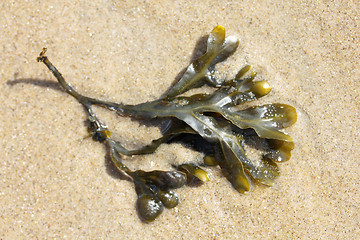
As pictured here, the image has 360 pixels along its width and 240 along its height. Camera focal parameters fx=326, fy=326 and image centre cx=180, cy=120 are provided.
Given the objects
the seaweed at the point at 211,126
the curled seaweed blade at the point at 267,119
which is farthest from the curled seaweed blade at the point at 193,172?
the curled seaweed blade at the point at 267,119

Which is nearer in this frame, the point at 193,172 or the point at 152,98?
the point at 193,172

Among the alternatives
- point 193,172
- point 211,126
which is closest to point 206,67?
point 211,126

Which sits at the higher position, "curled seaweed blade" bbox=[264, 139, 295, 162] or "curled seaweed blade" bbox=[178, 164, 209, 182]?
"curled seaweed blade" bbox=[264, 139, 295, 162]

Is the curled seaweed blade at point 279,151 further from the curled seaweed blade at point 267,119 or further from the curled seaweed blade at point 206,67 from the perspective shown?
the curled seaweed blade at point 206,67

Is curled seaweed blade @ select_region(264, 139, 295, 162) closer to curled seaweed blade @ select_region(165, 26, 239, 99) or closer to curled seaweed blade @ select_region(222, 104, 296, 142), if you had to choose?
curled seaweed blade @ select_region(222, 104, 296, 142)

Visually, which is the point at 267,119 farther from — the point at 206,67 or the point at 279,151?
the point at 206,67

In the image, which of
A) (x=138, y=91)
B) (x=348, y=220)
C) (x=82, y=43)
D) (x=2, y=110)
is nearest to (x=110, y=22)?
(x=82, y=43)

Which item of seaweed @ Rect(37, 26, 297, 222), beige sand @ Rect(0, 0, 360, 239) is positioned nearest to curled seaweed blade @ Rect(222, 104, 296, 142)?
seaweed @ Rect(37, 26, 297, 222)
